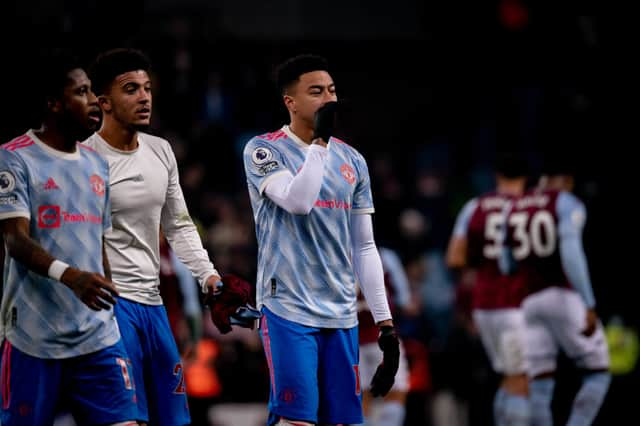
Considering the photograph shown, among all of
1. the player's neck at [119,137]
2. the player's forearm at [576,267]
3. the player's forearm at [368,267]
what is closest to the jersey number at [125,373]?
the player's neck at [119,137]

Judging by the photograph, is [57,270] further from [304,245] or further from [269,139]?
[269,139]

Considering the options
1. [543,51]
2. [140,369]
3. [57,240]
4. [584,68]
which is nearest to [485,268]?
[140,369]

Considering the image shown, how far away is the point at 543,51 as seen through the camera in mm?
18375

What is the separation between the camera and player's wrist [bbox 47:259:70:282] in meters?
4.84

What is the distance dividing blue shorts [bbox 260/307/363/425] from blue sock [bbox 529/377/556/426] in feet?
13.6

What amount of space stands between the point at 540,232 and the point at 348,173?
398 centimetres

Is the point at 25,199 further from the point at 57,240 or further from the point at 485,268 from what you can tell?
the point at 485,268

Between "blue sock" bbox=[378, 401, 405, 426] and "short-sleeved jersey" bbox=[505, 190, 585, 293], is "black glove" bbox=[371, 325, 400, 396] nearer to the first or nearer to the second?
"short-sleeved jersey" bbox=[505, 190, 585, 293]

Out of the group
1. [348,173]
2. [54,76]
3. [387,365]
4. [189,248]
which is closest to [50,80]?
[54,76]

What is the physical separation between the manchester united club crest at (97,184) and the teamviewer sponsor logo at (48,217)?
0.24 metres

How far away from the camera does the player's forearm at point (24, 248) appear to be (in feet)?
16.1

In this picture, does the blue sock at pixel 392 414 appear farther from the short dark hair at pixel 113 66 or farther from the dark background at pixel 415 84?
the short dark hair at pixel 113 66

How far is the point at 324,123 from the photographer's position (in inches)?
223

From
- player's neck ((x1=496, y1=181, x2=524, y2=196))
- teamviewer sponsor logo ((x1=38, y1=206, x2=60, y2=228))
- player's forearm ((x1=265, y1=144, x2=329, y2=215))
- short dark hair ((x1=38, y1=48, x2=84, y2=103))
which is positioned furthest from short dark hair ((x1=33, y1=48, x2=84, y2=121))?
player's neck ((x1=496, y1=181, x2=524, y2=196))
